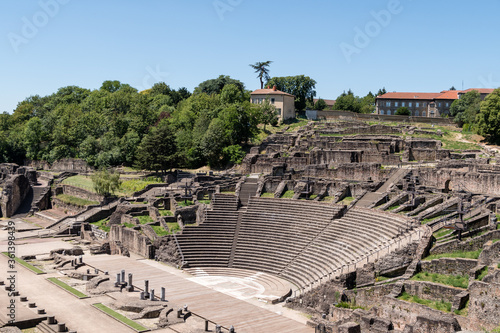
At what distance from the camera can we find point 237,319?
28.5m

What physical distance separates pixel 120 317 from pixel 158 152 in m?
35.4

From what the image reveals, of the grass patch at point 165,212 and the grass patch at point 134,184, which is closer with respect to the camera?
the grass patch at point 165,212

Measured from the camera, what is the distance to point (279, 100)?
78375 millimetres

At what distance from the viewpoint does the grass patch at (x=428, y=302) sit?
77.5 ft

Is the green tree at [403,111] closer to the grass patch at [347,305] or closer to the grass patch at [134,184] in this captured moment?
the grass patch at [134,184]

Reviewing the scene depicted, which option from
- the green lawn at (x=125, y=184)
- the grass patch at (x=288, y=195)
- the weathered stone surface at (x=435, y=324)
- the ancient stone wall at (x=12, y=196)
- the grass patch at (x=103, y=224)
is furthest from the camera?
the ancient stone wall at (x=12, y=196)

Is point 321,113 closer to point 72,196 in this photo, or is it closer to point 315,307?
point 72,196

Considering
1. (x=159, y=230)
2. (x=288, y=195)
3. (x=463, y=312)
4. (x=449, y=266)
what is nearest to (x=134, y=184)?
(x=159, y=230)

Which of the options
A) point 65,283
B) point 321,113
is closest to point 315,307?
point 65,283

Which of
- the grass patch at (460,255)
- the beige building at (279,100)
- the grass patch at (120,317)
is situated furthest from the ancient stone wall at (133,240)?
the beige building at (279,100)

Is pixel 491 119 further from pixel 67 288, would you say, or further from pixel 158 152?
pixel 67 288

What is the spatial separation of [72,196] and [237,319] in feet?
131

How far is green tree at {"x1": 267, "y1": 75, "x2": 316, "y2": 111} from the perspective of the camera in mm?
88869

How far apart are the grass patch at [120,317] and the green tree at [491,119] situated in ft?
138
